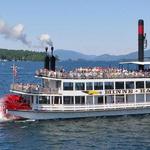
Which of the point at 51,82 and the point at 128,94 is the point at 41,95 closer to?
the point at 51,82

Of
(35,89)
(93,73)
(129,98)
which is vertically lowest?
(129,98)

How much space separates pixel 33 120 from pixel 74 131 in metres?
6.37

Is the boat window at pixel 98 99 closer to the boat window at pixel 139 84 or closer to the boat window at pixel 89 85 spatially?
the boat window at pixel 89 85

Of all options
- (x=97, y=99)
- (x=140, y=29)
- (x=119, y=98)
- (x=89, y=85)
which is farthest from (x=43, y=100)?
(x=140, y=29)

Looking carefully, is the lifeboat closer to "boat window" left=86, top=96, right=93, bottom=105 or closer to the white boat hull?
the white boat hull

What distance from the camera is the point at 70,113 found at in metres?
52.5

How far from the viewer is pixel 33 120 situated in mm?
51375

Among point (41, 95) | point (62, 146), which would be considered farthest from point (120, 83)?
point (62, 146)

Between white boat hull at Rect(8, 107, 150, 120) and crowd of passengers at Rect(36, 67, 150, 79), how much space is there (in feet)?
12.0

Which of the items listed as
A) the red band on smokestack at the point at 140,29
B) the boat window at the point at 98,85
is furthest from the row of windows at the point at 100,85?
the red band on smokestack at the point at 140,29

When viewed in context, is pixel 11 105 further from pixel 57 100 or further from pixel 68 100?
pixel 68 100

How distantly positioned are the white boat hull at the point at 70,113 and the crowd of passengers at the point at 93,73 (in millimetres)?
3647

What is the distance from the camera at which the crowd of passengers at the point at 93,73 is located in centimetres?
A: 5344

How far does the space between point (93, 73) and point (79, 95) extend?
2.98 metres
